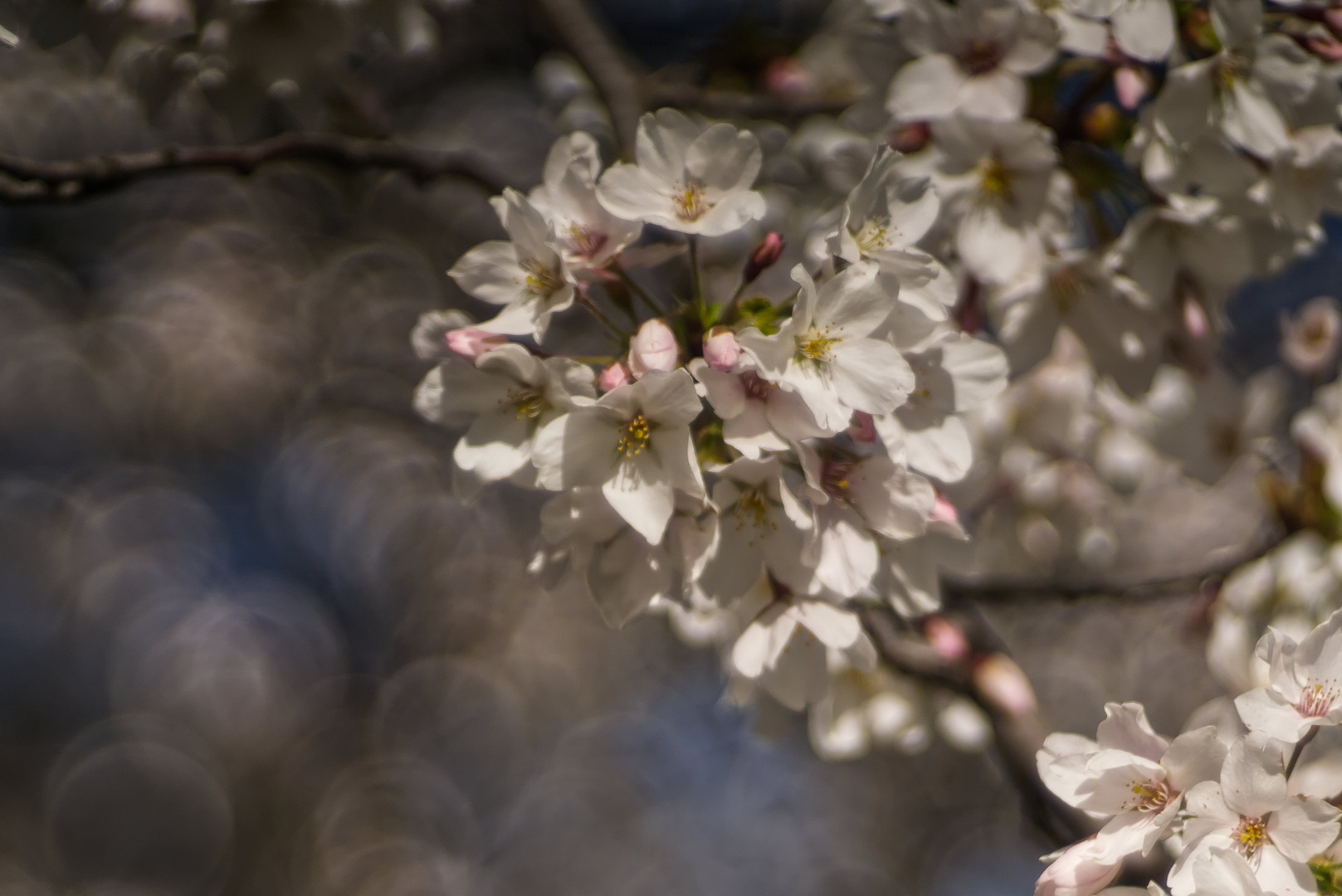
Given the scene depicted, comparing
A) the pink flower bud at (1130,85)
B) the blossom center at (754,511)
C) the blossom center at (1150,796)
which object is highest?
the pink flower bud at (1130,85)

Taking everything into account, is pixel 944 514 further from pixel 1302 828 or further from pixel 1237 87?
pixel 1237 87

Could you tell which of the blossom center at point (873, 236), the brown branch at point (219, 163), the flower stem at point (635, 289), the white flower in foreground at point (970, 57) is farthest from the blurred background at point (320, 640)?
the blossom center at point (873, 236)

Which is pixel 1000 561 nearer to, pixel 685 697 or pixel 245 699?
pixel 685 697

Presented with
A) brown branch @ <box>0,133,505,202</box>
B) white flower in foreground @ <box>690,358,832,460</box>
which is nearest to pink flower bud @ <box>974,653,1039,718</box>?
white flower in foreground @ <box>690,358,832,460</box>

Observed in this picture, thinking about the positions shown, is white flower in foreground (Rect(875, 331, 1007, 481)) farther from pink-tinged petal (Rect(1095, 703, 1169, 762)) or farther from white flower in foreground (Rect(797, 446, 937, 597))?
pink-tinged petal (Rect(1095, 703, 1169, 762))

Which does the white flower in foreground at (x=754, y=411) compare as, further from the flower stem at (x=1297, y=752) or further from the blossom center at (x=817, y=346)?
the flower stem at (x=1297, y=752)

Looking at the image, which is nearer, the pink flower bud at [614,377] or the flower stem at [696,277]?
the pink flower bud at [614,377]

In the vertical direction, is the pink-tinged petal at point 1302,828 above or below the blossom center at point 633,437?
below

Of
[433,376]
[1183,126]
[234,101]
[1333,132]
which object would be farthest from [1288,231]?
[234,101]
